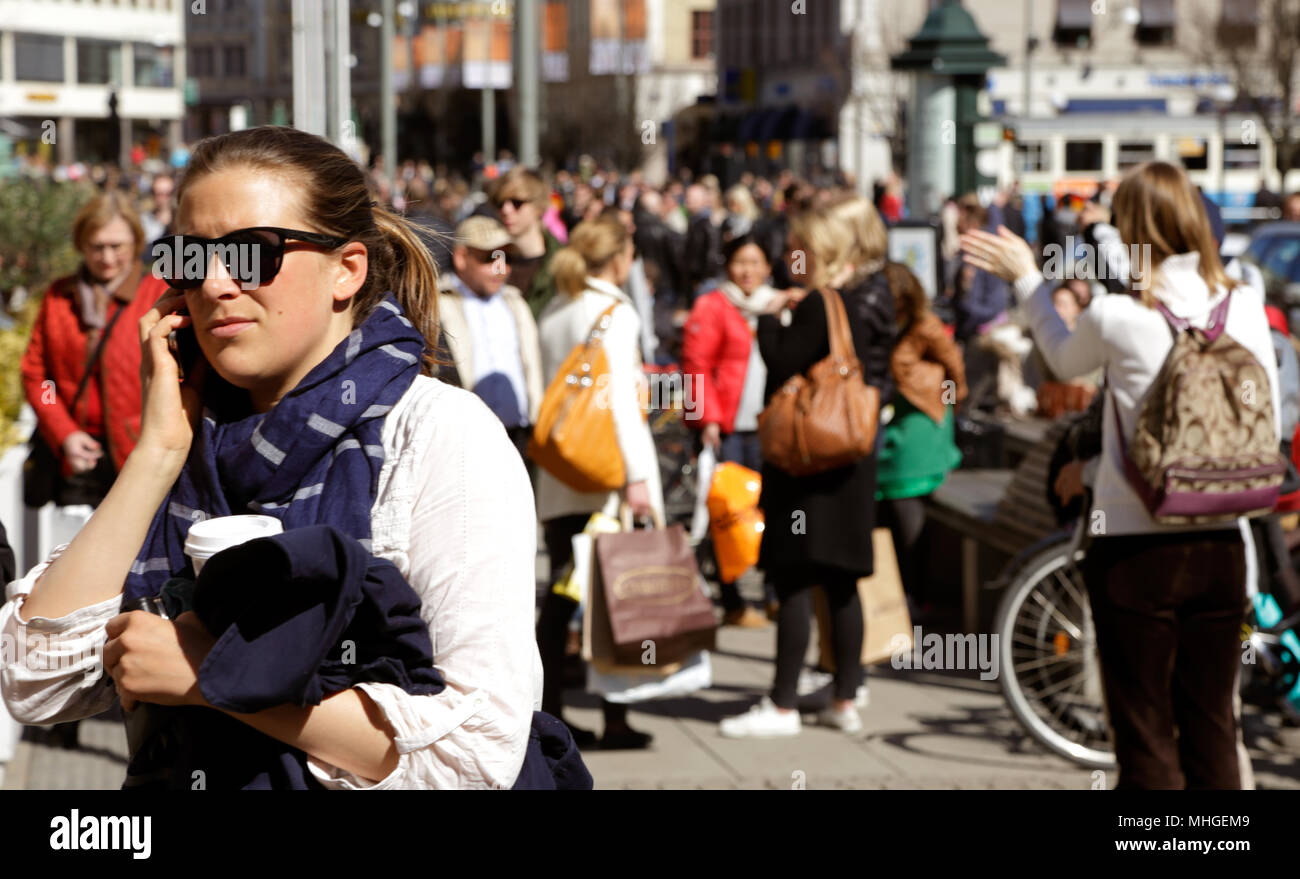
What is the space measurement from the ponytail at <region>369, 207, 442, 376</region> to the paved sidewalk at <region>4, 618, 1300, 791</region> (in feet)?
12.7

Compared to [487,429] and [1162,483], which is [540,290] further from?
[487,429]

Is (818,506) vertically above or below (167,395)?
below

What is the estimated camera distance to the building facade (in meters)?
92.4

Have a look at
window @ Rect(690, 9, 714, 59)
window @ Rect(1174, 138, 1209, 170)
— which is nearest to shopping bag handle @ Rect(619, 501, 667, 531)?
window @ Rect(1174, 138, 1209, 170)

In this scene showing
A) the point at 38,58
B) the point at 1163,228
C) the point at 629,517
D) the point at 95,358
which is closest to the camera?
the point at 1163,228

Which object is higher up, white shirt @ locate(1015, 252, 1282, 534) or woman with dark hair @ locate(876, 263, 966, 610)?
white shirt @ locate(1015, 252, 1282, 534)

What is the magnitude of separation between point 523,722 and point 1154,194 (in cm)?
290

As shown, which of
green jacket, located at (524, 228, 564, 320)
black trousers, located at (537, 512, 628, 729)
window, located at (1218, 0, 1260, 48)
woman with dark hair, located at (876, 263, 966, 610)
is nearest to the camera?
black trousers, located at (537, 512, 628, 729)

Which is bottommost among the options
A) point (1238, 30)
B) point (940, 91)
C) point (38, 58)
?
point (940, 91)

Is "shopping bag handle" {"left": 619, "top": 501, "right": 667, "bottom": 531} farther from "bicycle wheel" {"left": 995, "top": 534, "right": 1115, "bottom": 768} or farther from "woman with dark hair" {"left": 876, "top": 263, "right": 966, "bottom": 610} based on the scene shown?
"woman with dark hair" {"left": 876, "top": 263, "right": 966, "bottom": 610}

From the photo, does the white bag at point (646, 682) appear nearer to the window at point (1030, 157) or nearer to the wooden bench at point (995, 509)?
the wooden bench at point (995, 509)

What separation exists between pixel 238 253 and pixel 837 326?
4.56 metres

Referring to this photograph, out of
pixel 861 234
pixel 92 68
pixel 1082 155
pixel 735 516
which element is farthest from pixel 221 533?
pixel 92 68

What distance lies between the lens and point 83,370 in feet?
21.3
